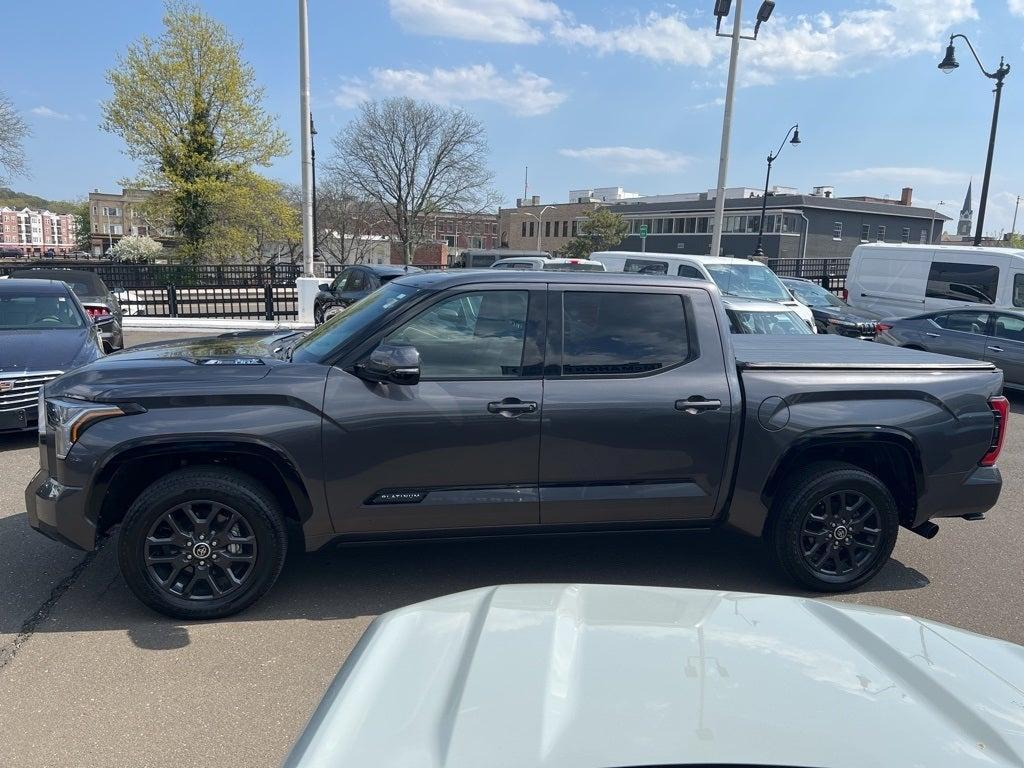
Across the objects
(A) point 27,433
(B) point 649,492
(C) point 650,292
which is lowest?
(A) point 27,433

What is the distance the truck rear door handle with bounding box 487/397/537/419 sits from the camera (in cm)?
390

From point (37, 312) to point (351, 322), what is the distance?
5914mm

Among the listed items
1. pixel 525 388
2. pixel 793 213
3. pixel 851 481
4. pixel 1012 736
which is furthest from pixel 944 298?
pixel 793 213

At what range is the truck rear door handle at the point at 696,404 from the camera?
13.4ft

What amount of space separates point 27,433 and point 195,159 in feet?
78.2

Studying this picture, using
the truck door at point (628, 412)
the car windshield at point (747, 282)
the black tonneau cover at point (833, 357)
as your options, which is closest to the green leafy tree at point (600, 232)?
the car windshield at point (747, 282)

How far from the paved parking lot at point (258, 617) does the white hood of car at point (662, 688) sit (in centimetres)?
149

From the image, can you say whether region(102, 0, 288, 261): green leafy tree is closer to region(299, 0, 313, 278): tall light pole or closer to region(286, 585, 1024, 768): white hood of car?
region(299, 0, 313, 278): tall light pole

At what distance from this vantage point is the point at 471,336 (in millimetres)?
4047

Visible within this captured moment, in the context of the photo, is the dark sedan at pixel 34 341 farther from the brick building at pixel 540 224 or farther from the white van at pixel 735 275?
the brick building at pixel 540 224

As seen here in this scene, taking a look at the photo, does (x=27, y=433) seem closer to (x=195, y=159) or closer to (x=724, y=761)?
(x=724, y=761)

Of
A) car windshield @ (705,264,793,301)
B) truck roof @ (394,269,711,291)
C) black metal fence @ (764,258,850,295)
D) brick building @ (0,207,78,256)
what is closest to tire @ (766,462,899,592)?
truck roof @ (394,269,711,291)

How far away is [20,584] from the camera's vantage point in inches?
165

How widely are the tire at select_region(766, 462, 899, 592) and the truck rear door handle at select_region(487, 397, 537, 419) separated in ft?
5.50
